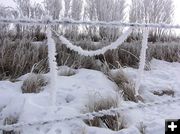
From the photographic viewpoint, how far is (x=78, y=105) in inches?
167

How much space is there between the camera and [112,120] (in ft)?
13.0

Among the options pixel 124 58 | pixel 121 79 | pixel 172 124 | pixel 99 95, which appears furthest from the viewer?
pixel 124 58

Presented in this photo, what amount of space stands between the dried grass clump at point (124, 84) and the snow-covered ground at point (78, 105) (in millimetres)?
88

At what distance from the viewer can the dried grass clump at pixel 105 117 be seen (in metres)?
3.91

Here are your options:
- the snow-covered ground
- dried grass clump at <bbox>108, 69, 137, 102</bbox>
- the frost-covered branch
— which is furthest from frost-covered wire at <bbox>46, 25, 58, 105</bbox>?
dried grass clump at <bbox>108, 69, 137, 102</bbox>

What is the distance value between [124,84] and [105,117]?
0.92m

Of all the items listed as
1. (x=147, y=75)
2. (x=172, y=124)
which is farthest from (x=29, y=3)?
(x=172, y=124)

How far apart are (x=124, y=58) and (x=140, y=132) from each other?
2467 mm

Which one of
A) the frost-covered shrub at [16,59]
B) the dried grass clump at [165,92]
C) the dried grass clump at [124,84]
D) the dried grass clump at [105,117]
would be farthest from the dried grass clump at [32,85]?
the dried grass clump at [165,92]

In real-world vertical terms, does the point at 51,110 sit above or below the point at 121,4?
below

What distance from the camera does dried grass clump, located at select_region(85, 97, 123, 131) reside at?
3.91 meters

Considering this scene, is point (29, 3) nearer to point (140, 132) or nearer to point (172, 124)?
point (140, 132)

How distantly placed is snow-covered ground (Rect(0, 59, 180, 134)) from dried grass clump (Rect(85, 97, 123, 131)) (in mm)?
77

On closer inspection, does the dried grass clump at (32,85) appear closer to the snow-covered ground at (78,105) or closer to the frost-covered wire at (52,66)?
the snow-covered ground at (78,105)
